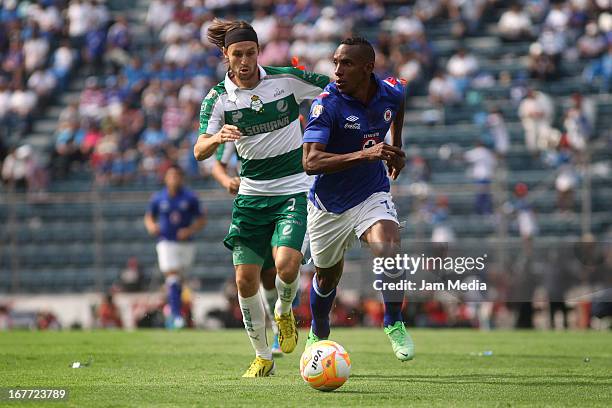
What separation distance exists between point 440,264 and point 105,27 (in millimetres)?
19859

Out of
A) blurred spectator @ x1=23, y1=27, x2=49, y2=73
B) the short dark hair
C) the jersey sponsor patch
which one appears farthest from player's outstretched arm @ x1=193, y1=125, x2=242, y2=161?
blurred spectator @ x1=23, y1=27, x2=49, y2=73

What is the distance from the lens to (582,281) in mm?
17797

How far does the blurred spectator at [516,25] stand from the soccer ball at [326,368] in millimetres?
18814

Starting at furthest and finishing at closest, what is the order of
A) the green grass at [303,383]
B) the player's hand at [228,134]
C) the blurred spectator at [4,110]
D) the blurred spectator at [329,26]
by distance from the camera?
the blurred spectator at [4,110]
the blurred spectator at [329,26]
the player's hand at [228,134]
the green grass at [303,383]

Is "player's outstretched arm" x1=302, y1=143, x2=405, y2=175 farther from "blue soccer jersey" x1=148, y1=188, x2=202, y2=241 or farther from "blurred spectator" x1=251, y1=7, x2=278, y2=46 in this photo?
"blurred spectator" x1=251, y1=7, x2=278, y2=46

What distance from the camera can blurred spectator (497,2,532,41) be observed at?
1003 inches

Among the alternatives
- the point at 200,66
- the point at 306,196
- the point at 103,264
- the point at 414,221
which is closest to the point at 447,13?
the point at 200,66

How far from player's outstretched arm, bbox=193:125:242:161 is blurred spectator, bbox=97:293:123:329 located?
11.8 meters

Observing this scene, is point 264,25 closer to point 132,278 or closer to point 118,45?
point 118,45

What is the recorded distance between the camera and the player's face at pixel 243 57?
9180 mm

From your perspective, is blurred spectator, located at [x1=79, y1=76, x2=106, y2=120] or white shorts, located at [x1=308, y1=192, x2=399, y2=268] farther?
blurred spectator, located at [x1=79, y1=76, x2=106, y2=120]

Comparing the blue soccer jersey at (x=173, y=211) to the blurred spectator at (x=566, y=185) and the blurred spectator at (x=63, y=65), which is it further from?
the blurred spectator at (x=63, y=65)

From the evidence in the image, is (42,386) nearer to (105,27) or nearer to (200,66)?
(200,66)

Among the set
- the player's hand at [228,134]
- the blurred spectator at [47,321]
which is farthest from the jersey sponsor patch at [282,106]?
the blurred spectator at [47,321]
